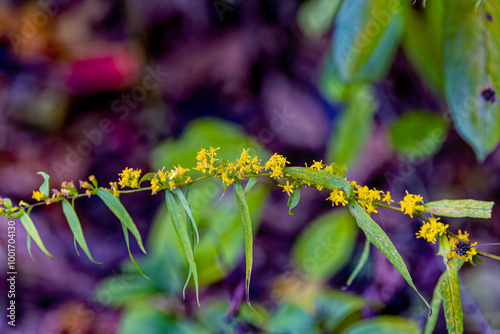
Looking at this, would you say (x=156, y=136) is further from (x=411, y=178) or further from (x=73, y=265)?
(x=411, y=178)

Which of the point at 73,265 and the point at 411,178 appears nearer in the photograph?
the point at 411,178

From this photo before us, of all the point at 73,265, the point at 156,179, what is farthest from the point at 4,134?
the point at 156,179

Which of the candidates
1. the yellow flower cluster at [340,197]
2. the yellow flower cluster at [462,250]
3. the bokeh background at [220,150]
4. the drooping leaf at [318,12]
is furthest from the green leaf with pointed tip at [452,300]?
the drooping leaf at [318,12]

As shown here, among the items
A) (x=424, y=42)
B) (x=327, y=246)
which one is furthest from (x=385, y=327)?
(x=424, y=42)

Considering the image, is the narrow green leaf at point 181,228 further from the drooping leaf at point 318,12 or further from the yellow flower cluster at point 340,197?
the drooping leaf at point 318,12

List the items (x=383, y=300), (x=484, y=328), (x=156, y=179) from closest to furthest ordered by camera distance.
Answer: (x=156, y=179) → (x=484, y=328) → (x=383, y=300)

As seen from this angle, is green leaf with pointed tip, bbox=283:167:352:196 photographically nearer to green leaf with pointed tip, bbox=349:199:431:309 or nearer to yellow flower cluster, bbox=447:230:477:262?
green leaf with pointed tip, bbox=349:199:431:309

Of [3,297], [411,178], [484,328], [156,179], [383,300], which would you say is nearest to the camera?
[156,179]

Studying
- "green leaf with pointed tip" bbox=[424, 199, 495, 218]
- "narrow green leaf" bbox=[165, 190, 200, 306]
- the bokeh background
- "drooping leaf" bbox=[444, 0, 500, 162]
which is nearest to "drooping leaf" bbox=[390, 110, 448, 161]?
the bokeh background
